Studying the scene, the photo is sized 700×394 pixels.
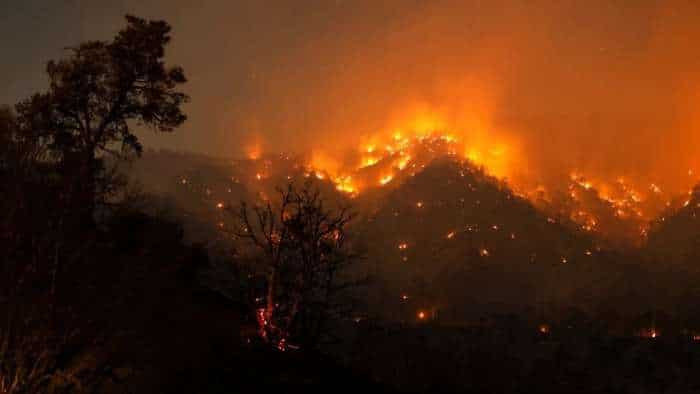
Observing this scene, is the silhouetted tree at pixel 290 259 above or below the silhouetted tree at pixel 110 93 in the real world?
below

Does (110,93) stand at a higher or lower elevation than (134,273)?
higher

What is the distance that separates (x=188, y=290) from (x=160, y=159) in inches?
7225

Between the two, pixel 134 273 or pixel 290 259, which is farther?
pixel 290 259

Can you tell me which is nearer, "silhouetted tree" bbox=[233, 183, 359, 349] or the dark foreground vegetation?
the dark foreground vegetation

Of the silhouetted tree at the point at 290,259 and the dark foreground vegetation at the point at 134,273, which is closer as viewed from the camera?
the dark foreground vegetation at the point at 134,273

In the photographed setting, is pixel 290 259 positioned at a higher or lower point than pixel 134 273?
higher

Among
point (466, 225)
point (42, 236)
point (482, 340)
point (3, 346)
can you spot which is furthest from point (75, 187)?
point (466, 225)

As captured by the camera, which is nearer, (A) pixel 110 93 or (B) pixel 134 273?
(B) pixel 134 273

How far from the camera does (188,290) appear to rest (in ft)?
82.3

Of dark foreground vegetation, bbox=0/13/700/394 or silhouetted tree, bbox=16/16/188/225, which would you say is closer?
dark foreground vegetation, bbox=0/13/700/394

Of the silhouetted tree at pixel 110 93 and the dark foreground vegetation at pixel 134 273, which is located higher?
the silhouetted tree at pixel 110 93

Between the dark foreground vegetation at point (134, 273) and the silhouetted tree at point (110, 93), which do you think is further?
the silhouetted tree at point (110, 93)

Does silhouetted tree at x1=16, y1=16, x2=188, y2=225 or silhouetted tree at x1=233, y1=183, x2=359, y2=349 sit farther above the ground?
silhouetted tree at x1=16, y1=16, x2=188, y2=225

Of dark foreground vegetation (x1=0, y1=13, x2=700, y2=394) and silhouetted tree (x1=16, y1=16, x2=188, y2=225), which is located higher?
silhouetted tree (x1=16, y1=16, x2=188, y2=225)
